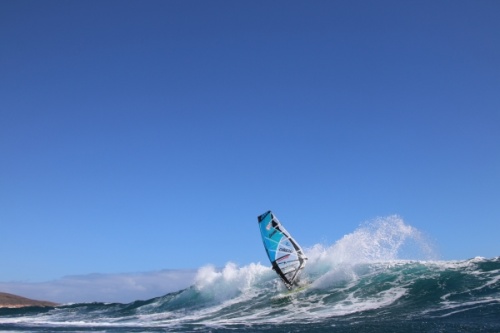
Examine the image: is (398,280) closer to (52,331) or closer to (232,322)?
(232,322)

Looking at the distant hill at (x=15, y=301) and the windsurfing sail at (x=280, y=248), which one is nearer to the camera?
the windsurfing sail at (x=280, y=248)

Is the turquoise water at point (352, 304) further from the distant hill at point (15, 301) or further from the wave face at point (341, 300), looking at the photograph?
the distant hill at point (15, 301)

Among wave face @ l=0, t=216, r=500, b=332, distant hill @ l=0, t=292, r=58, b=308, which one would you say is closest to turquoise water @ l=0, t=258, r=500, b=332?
wave face @ l=0, t=216, r=500, b=332

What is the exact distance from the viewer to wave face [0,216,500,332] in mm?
13125

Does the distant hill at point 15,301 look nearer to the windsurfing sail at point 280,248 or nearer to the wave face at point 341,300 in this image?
the wave face at point 341,300

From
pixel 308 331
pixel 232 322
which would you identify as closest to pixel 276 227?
pixel 232 322

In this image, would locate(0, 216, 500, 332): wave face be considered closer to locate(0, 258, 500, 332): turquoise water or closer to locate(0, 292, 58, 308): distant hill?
locate(0, 258, 500, 332): turquoise water

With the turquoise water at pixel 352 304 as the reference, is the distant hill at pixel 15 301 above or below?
above

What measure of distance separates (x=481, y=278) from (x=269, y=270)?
41.1 ft

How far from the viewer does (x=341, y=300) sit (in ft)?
58.7

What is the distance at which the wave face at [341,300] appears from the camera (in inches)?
517

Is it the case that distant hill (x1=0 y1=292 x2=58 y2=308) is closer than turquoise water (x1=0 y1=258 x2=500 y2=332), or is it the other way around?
turquoise water (x1=0 y1=258 x2=500 y2=332)

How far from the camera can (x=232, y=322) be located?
1666cm

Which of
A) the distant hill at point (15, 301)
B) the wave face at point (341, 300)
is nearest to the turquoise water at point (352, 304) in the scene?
the wave face at point (341, 300)
